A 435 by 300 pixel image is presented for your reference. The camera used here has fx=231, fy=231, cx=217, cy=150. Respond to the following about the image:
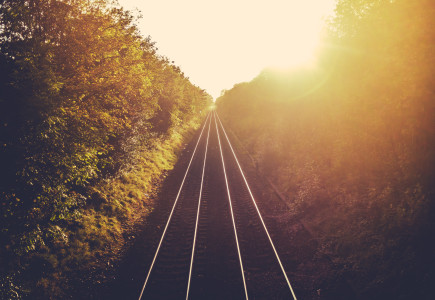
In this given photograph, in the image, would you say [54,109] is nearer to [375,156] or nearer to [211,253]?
[211,253]

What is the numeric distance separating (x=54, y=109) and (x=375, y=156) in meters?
12.8

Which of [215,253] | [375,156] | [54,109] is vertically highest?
[54,109]

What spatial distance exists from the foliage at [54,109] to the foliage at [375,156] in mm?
9938

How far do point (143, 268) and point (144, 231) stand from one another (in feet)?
8.16

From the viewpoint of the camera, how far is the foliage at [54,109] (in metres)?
6.13

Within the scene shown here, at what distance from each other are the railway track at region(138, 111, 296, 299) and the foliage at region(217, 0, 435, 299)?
2457 millimetres

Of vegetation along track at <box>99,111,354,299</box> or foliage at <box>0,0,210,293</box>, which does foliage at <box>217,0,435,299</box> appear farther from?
foliage at <box>0,0,210,293</box>

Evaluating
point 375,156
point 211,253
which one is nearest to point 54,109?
point 211,253

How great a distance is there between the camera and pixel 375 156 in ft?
35.2

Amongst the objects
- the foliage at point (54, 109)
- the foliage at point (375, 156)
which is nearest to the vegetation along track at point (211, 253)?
the foliage at point (375, 156)

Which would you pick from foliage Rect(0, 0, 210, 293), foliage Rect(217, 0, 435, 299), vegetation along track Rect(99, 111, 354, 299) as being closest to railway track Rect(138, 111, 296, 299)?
vegetation along track Rect(99, 111, 354, 299)

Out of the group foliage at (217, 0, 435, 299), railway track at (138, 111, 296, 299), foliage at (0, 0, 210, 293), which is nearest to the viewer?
foliage at (0, 0, 210, 293)

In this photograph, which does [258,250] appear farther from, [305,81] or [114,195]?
[305,81]

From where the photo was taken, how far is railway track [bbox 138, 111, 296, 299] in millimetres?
7492
